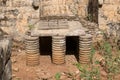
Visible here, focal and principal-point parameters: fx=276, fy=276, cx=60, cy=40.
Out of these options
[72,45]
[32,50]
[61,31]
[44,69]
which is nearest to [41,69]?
[44,69]

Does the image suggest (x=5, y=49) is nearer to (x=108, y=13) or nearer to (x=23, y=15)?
(x=23, y=15)

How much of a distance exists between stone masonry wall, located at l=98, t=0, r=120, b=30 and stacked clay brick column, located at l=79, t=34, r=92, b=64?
50.0 inches

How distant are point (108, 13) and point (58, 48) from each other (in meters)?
2.11

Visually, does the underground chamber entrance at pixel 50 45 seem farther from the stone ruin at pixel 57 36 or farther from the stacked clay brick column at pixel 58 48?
the stacked clay brick column at pixel 58 48

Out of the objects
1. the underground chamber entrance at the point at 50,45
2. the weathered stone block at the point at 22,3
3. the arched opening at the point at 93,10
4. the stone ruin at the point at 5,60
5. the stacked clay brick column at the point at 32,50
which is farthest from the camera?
the arched opening at the point at 93,10

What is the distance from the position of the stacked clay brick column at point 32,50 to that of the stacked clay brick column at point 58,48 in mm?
456

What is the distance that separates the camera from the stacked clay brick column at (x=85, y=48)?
7.23 metres

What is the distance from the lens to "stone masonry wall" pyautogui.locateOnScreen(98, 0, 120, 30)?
8219mm

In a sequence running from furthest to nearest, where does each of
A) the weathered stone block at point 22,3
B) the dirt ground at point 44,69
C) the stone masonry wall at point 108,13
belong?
1. the stone masonry wall at point 108,13
2. the weathered stone block at point 22,3
3. the dirt ground at point 44,69

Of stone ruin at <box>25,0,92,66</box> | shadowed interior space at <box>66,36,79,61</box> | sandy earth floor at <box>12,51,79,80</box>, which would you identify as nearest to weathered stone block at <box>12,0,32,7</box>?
stone ruin at <box>25,0,92,66</box>

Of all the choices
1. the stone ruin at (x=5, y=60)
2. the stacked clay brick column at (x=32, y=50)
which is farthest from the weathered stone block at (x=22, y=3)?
the stone ruin at (x=5, y=60)

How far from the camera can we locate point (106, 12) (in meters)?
8.28

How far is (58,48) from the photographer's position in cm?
720

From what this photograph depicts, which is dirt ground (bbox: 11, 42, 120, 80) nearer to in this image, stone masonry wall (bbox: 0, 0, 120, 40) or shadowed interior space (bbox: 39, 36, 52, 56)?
shadowed interior space (bbox: 39, 36, 52, 56)
